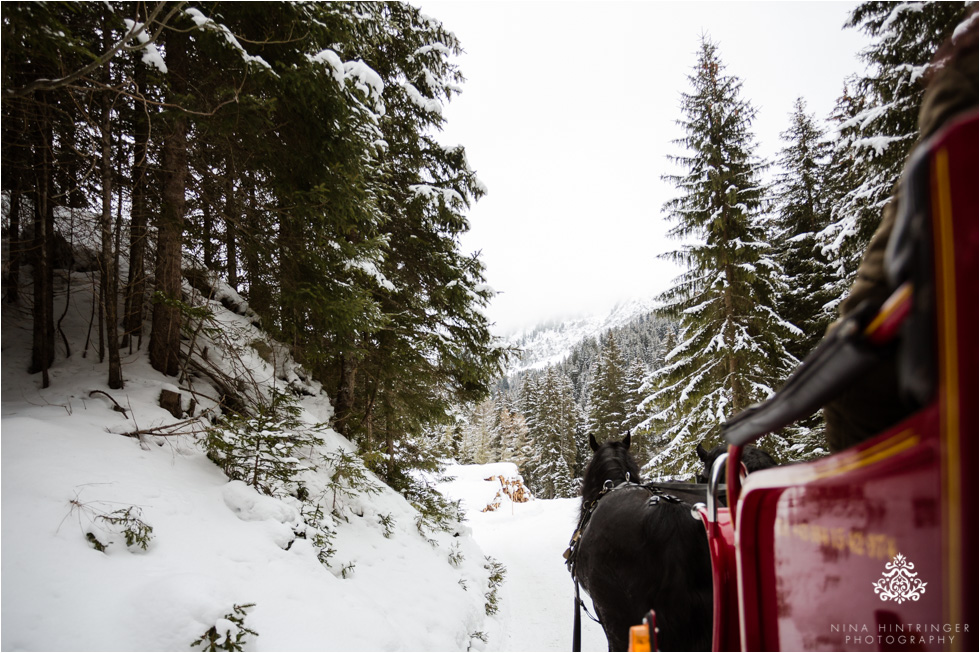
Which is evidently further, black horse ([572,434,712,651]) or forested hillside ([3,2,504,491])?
forested hillside ([3,2,504,491])

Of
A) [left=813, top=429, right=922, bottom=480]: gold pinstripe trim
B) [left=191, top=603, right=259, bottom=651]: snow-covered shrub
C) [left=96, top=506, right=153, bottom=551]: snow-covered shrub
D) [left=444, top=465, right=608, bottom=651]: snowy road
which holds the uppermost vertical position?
[left=813, top=429, right=922, bottom=480]: gold pinstripe trim

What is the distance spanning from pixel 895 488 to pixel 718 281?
9728mm

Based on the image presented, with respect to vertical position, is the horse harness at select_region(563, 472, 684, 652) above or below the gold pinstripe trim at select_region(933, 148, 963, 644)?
below

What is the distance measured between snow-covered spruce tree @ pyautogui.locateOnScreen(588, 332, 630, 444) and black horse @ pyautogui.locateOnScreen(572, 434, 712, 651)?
2730cm

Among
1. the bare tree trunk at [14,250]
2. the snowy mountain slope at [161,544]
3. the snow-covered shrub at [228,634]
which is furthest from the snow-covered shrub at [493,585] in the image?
the bare tree trunk at [14,250]

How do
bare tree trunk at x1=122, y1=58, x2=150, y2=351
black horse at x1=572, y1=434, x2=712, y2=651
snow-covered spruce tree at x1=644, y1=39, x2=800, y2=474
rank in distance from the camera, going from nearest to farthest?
black horse at x1=572, y1=434, x2=712, y2=651 → bare tree trunk at x1=122, y1=58, x2=150, y2=351 → snow-covered spruce tree at x1=644, y1=39, x2=800, y2=474

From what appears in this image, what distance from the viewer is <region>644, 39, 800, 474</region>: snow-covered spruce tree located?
907 cm

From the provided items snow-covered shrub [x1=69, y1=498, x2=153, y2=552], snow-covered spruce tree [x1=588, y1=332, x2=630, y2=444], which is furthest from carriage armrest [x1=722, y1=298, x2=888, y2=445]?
snow-covered spruce tree [x1=588, y1=332, x2=630, y2=444]

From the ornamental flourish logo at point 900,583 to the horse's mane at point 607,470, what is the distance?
2.88 m

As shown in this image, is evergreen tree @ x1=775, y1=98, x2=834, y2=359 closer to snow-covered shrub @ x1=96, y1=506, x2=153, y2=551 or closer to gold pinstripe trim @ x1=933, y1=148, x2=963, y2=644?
gold pinstripe trim @ x1=933, y1=148, x2=963, y2=644

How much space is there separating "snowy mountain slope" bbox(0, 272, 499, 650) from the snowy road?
842 millimetres

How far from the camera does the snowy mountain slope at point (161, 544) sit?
94.8 inches

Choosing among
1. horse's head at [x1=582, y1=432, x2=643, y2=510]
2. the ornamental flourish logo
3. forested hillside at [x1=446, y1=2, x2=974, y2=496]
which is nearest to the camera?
the ornamental flourish logo

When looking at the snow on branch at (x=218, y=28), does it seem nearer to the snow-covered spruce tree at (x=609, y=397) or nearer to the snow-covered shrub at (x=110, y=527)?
the snow-covered shrub at (x=110, y=527)
